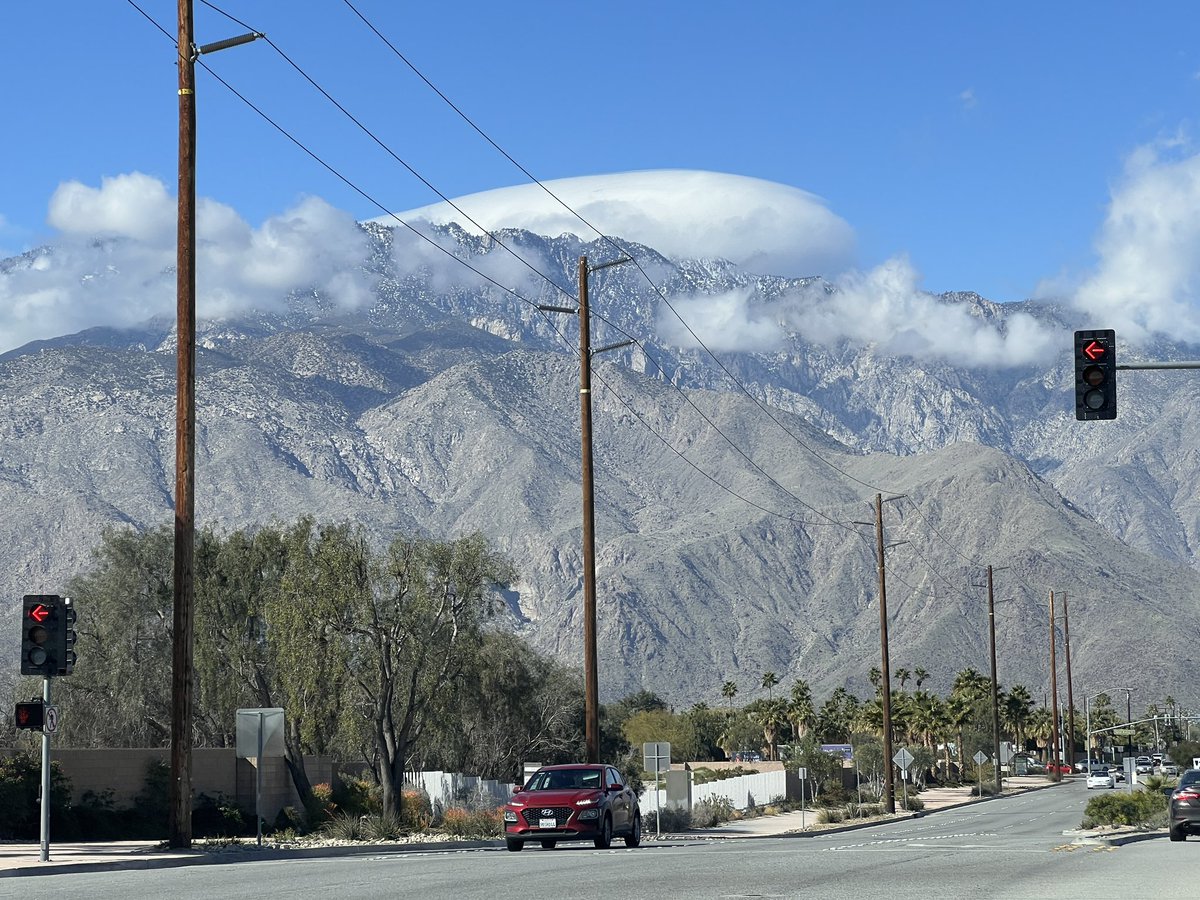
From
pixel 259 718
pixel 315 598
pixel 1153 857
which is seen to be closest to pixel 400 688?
pixel 315 598

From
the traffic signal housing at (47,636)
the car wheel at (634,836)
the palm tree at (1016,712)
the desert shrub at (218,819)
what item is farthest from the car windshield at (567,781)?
the palm tree at (1016,712)

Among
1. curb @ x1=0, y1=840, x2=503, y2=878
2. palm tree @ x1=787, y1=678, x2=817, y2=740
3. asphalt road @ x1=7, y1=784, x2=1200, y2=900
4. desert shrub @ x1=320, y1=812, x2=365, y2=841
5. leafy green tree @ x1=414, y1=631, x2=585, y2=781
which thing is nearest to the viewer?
asphalt road @ x1=7, y1=784, x2=1200, y2=900

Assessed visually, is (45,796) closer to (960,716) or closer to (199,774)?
(199,774)

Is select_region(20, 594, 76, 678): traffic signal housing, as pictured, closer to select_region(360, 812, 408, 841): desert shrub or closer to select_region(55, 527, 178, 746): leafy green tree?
select_region(360, 812, 408, 841): desert shrub

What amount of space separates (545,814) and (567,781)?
3.92 feet

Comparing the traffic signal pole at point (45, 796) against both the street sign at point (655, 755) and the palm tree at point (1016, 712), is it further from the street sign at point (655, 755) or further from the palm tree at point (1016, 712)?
the palm tree at point (1016, 712)

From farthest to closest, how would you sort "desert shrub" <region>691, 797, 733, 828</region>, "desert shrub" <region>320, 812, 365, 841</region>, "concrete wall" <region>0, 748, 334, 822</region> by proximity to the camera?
1. "desert shrub" <region>691, 797, 733, 828</region>
2. "concrete wall" <region>0, 748, 334, 822</region>
3. "desert shrub" <region>320, 812, 365, 841</region>

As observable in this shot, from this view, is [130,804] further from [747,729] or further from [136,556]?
[747,729]

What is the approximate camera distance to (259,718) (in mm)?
37156

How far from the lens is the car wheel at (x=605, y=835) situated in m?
34.0

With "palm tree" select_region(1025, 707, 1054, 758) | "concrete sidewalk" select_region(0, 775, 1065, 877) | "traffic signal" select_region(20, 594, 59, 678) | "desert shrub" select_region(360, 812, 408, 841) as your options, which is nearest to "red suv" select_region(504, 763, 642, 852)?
"concrete sidewalk" select_region(0, 775, 1065, 877)

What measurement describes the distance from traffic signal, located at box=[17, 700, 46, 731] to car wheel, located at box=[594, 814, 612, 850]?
35.4 feet

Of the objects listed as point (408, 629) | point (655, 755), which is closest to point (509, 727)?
point (408, 629)

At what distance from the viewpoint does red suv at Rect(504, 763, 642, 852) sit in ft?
110
